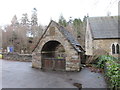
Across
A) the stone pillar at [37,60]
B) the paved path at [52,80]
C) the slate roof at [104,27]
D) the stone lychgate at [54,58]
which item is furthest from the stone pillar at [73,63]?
the slate roof at [104,27]

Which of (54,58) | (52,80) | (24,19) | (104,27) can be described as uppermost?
(24,19)

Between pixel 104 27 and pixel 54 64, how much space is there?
48.8 feet

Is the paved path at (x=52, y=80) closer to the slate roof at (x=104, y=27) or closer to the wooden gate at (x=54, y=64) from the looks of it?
the wooden gate at (x=54, y=64)

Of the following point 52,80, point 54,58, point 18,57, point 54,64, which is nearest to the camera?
point 52,80

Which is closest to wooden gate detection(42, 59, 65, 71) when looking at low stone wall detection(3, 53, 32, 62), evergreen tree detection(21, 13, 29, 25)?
low stone wall detection(3, 53, 32, 62)

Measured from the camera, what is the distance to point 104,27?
21281 millimetres

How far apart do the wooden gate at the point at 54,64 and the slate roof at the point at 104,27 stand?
11.0 meters

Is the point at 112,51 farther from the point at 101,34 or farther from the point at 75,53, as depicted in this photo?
the point at 75,53

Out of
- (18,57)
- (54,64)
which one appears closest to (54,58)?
(54,64)

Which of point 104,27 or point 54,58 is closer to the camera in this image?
point 54,58

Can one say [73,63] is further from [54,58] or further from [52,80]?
[52,80]

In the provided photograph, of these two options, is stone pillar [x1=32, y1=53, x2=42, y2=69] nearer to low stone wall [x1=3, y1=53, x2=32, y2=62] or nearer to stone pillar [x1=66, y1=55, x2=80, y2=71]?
stone pillar [x1=66, y1=55, x2=80, y2=71]

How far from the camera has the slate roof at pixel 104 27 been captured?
19.6m

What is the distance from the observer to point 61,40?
409 inches
